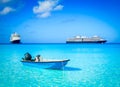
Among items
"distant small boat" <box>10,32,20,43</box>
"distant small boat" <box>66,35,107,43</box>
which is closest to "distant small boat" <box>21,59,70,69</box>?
"distant small boat" <box>10,32,20,43</box>

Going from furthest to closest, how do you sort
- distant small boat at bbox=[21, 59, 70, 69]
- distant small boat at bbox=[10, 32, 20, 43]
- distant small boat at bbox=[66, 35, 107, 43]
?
distant small boat at bbox=[66, 35, 107, 43] < distant small boat at bbox=[10, 32, 20, 43] < distant small boat at bbox=[21, 59, 70, 69]

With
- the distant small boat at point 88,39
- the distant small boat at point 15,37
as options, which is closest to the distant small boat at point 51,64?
the distant small boat at point 15,37

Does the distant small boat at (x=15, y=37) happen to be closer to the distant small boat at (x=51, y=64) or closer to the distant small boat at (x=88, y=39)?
the distant small boat at (x=88, y=39)

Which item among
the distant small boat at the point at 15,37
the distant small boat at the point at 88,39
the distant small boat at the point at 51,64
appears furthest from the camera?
the distant small boat at the point at 88,39

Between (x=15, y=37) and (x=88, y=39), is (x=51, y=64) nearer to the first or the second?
(x=15, y=37)

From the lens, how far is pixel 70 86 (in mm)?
5602

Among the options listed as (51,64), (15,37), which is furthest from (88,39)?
(51,64)

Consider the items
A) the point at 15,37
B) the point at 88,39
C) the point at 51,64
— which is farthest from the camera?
the point at 88,39

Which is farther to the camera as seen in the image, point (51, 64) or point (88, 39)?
point (88, 39)

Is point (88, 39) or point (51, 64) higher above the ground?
point (88, 39)

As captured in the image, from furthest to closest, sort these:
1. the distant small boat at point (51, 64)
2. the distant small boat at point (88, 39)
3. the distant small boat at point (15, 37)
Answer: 1. the distant small boat at point (88, 39)
2. the distant small boat at point (15, 37)
3. the distant small boat at point (51, 64)

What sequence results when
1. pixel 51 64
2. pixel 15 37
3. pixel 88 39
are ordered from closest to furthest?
pixel 51 64, pixel 15 37, pixel 88 39

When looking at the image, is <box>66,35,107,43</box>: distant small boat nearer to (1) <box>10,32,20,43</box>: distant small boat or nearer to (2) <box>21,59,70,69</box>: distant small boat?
(1) <box>10,32,20,43</box>: distant small boat

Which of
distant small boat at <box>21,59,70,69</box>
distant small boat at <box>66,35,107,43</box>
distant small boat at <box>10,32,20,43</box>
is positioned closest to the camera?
distant small boat at <box>21,59,70,69</box>
